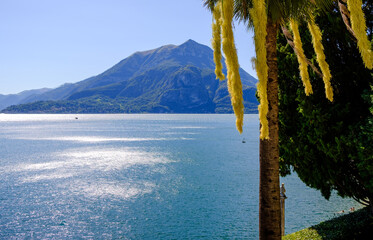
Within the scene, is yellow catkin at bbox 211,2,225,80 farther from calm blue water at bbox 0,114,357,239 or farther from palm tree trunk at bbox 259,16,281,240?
calm blue water at bbox 0,114,357,239

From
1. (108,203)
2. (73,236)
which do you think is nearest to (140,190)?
(108,203)

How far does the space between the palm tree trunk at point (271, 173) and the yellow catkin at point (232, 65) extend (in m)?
2.91

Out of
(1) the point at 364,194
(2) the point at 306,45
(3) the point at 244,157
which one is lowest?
(3) the point at 244,157

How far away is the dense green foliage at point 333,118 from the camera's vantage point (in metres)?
12.5

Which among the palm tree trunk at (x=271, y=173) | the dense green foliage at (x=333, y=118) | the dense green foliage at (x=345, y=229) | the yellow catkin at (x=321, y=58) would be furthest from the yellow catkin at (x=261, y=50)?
the dense green foliage at (x=345, y=229)

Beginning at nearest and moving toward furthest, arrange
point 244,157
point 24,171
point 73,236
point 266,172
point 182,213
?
point 266,172
point 73,236
point 182,213
point 24,171
point 244,157

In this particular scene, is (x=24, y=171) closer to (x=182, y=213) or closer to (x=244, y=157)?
(x=182, y=213)

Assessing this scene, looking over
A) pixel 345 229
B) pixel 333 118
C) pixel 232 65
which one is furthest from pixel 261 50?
pixel 345 229

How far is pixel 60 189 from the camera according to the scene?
38594 millimetres

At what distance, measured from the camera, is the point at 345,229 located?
1495 cm

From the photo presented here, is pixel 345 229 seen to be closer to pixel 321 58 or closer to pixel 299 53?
pixel 321 58

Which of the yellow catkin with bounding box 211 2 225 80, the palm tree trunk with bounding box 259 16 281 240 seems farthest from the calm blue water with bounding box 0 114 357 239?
the yellow catkin with bounding box 211 2 225 80

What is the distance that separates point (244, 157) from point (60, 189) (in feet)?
126

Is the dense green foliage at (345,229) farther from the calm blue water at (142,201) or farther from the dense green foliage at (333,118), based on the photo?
the calm blue water at (142,201)
